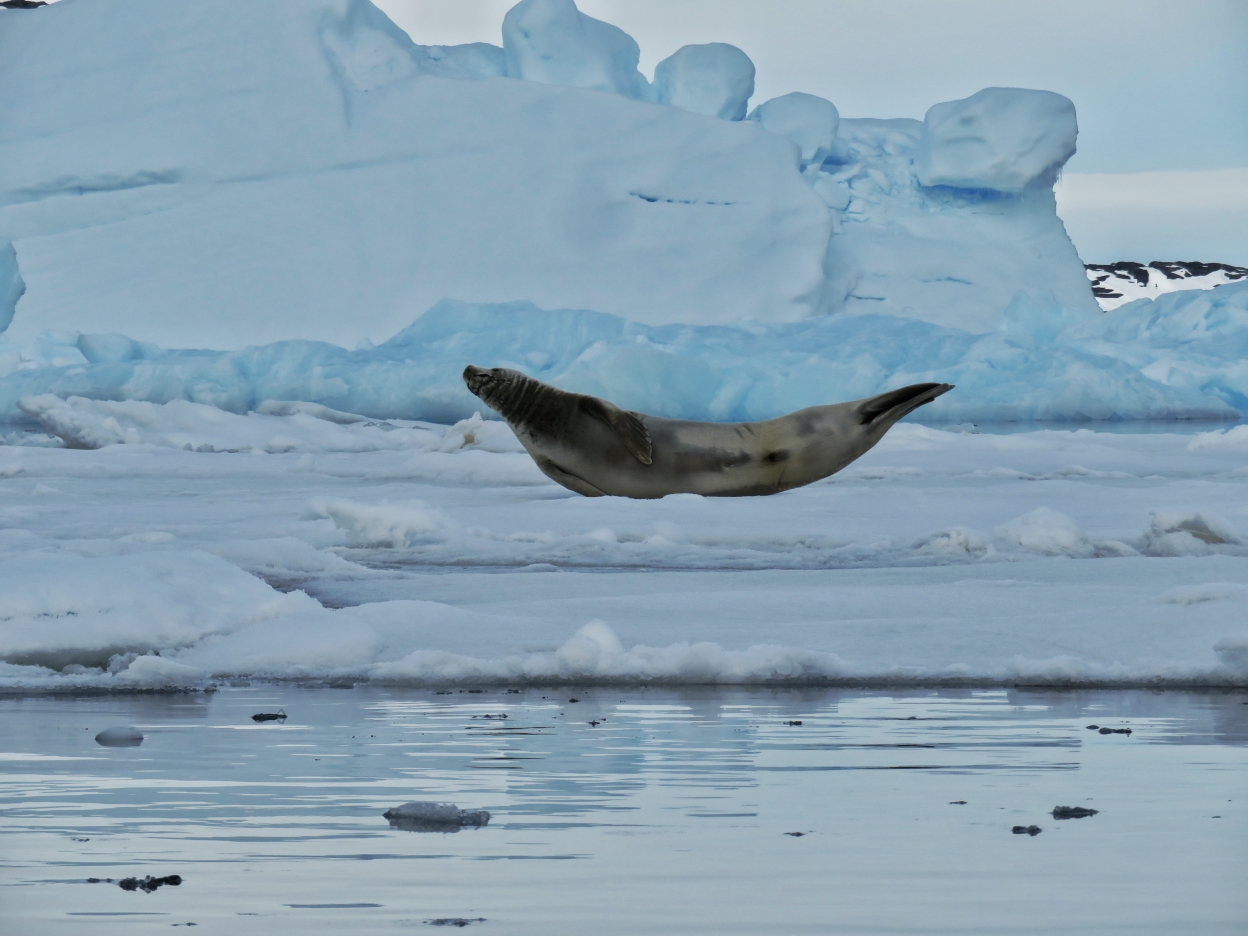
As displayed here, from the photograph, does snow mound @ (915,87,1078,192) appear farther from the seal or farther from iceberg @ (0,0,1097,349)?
the seal

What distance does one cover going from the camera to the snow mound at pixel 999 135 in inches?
1209

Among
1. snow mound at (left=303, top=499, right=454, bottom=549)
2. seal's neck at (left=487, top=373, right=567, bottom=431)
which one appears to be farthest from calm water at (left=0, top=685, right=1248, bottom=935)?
seal's neck at (left=487, top=373, right=567, bottom=431)

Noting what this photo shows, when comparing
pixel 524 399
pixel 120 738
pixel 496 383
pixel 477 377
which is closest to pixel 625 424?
pixel 524 399

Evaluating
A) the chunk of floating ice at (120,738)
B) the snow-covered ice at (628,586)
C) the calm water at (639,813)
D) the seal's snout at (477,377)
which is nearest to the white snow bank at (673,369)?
the snow-covered ice at (628,586)

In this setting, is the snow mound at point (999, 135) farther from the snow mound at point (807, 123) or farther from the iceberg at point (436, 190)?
the snow mound at point (807, 123)

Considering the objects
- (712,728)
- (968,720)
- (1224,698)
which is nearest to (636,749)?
(712,728)

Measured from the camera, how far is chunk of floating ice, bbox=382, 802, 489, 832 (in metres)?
2.34

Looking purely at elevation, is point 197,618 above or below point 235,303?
below

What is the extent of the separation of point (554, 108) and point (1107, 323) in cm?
1103

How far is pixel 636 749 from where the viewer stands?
306 centimetres

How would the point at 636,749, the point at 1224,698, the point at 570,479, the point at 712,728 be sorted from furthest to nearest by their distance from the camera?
the point at 570,479
the point at 1224,698
the point at 712,728
the point at 636,749

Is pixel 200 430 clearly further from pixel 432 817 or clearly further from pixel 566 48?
pixel 566 48

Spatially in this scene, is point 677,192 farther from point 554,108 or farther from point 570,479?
point 570,479

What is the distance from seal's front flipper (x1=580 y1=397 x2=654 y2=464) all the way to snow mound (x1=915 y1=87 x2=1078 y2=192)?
25.1m
